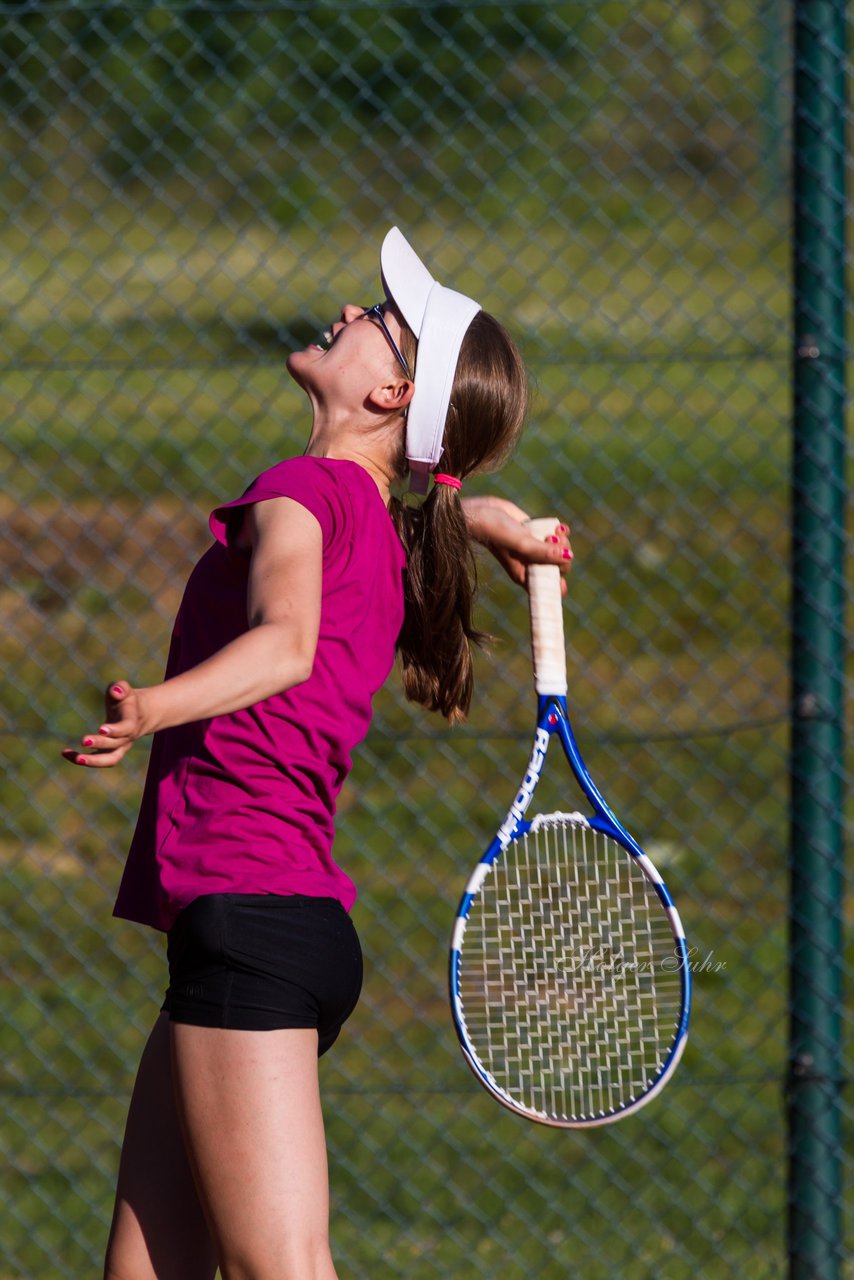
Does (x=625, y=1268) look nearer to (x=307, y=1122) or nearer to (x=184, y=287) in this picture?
(x=307, y=1122)

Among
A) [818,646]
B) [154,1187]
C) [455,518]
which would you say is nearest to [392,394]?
[455,518]

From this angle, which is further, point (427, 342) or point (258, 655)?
point (427, 342)

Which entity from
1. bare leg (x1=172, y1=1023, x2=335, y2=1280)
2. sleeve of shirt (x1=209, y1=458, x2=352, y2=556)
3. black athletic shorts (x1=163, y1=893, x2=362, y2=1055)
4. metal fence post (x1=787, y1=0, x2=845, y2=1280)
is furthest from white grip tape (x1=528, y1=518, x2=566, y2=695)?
metal fence post (x1=787, y1=0, x2=845, y2=1280)

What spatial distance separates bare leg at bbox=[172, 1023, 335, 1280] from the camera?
1804 millimetres

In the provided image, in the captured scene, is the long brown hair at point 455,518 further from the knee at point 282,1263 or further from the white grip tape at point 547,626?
the knee at point 282,1263

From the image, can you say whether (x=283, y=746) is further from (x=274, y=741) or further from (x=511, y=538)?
(x=511, y=538)

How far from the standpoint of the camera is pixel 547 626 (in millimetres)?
2164

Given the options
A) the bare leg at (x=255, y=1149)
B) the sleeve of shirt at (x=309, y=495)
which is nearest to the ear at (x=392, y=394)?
the sleeve of shirt at (x=309, y=495)

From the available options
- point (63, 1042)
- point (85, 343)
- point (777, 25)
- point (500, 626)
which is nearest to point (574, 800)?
point (500, 626)

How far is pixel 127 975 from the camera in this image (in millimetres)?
4066

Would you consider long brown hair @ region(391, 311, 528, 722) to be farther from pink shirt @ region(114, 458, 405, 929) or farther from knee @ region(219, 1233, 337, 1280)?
knee @ region(219, 1233, 337, 1280)

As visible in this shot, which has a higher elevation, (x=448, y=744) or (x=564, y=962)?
(x=448, y=744)

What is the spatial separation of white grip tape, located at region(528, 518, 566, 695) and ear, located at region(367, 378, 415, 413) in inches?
10.5

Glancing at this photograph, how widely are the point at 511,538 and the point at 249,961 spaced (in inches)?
27.9
